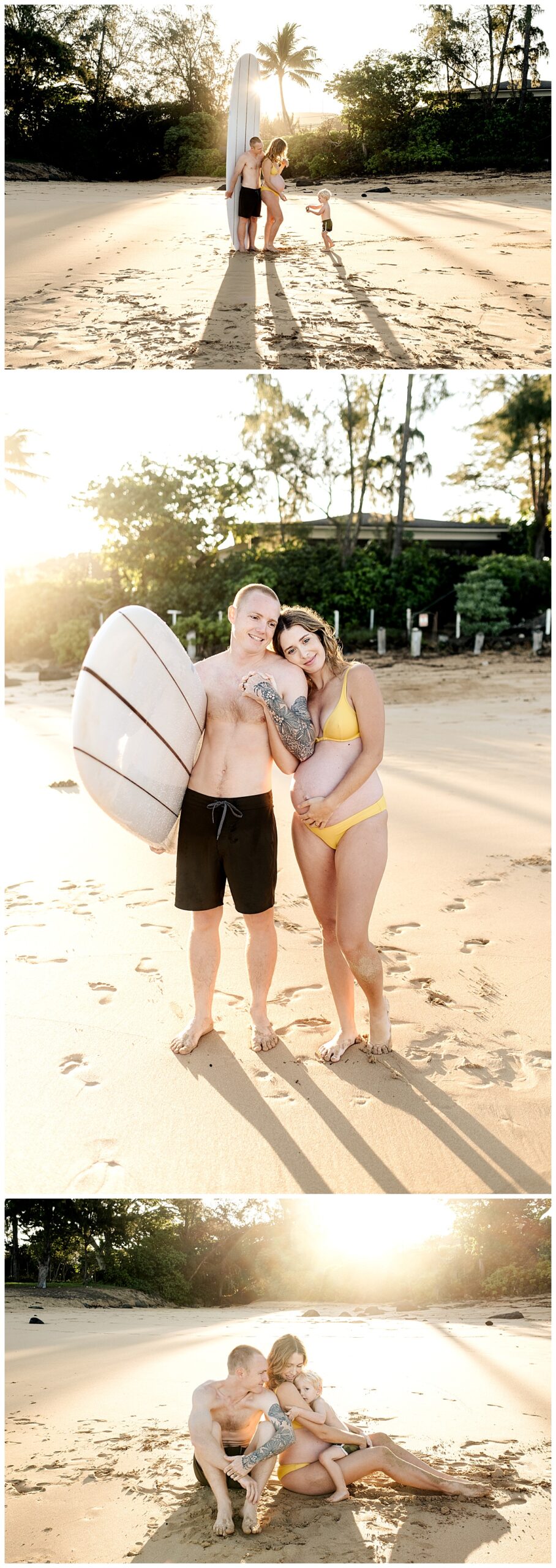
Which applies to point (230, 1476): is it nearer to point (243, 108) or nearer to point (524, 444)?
point (243, 108)

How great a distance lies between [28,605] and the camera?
16859 mm

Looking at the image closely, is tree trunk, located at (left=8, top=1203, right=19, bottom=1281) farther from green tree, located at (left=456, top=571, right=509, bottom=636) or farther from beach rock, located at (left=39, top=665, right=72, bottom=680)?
green tree, located at (left=456, top=571, right=509, bottom=636)

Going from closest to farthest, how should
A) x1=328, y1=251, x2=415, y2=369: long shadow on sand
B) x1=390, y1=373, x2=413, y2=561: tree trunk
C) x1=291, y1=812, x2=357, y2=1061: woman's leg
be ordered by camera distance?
x1=291, y1=812, x2=357, y2=1061: woman's leg < x1=328, y1=251, x2=415, y2=369: long shadow on sand < x1=390, y1=373, x2=413, y2=561: tree trunk

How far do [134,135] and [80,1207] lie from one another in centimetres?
1586

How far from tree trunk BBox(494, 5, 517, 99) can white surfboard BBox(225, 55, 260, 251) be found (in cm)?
818

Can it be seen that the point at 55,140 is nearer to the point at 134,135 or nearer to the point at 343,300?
the point at 134,135

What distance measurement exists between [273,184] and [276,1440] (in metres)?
9.00

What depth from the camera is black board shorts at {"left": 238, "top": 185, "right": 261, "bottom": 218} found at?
25.4 feet

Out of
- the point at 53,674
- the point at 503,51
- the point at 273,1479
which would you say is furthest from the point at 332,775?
the point at 503,51

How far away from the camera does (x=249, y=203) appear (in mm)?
7926

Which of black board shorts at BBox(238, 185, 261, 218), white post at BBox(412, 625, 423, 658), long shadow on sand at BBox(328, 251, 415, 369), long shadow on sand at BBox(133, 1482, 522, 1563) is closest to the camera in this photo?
long shadow on sand at BBox(133, 1482, 522, 1563)

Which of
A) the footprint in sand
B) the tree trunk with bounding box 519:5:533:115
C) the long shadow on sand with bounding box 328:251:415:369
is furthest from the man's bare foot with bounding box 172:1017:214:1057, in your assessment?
the tree trunk with bounding box 519:5:533:115

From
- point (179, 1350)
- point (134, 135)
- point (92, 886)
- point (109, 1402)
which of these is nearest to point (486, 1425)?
point (109, 1402)

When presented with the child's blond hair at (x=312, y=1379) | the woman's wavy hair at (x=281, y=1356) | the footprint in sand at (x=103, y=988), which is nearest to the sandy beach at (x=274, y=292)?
the footprint in sand at (x=103, y=988)
